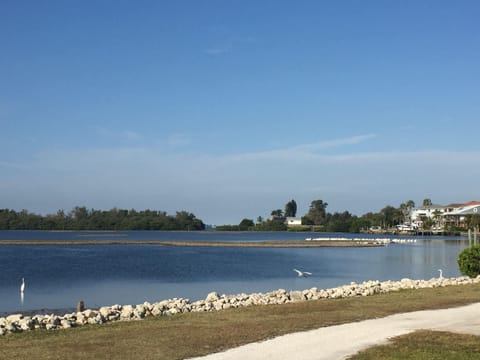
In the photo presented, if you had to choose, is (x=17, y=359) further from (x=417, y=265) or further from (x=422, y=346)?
(x=417, y=265)

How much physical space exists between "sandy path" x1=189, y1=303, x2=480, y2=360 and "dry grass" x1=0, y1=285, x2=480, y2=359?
1.67 feet

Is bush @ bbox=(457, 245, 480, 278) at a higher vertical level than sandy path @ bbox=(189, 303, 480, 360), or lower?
higher

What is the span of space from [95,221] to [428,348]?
178 meters

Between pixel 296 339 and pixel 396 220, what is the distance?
170 meters

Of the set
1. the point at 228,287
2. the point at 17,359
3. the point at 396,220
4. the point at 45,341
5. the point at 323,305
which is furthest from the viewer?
the point at 396,220

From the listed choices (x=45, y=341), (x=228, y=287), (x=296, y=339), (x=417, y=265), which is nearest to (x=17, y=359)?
(x=45, y=341)

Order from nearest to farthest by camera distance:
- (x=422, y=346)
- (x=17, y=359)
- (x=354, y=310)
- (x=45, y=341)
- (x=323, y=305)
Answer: (x=17, y=359)
(x=422, y=346)
(x=45, y=341)
(x=354, y=310)
(x=323, y=305)

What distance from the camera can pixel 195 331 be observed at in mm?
13211

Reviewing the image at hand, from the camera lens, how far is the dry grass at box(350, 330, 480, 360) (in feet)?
34.4

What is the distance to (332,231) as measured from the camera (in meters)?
186

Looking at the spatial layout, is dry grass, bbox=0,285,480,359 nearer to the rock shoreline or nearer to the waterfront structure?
the rock shoreline

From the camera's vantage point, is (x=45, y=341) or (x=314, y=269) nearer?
(x=45, y=341)

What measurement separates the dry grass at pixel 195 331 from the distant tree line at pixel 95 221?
170 m

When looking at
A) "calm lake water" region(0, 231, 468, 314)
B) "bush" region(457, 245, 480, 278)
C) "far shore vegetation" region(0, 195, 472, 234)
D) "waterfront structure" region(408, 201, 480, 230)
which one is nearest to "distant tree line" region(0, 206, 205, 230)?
"far shore vegetation" region(0, 195, 472, 234)
